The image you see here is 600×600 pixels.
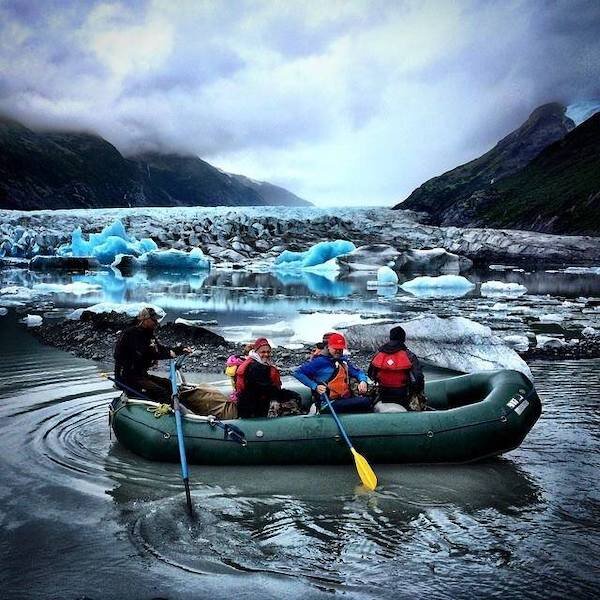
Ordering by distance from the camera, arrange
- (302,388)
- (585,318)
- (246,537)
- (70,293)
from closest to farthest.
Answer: (246,537) < (302,388) < (585,318) < (70,293)

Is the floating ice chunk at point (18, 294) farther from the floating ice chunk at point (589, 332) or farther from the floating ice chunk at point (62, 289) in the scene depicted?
the floating ice chunk at point (589, 332)

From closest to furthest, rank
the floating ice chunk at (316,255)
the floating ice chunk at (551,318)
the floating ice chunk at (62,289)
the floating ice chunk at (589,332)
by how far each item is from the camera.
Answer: the floating ice chunk at (589,332) < the floating ice chunk at (551,318) < the floating ice chunk at (62,289) < the floating ice chunk at (316,255)

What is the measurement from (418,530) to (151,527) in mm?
2112

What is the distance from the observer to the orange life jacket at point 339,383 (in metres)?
6.11

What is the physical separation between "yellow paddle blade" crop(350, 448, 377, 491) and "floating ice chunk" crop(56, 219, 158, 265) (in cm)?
3437

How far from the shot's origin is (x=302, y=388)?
7.27 meters

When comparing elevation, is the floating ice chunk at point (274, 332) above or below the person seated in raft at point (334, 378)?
below

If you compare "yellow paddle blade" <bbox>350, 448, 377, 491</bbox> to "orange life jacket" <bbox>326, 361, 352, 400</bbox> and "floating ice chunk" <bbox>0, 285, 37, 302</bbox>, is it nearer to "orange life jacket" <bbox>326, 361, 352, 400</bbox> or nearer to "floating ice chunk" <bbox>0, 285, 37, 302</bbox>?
"orange life jacket" <bbox>326, 361, 352, 400</bbox>

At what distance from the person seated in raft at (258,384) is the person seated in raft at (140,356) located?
3.66 feet

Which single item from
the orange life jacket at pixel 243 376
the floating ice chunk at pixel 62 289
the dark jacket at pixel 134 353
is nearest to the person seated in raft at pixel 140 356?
the dark jacket at pixel 134 353

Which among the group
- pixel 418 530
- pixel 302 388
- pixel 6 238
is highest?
pixel 6 238

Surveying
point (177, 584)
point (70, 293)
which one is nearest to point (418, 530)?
point (177, 584)

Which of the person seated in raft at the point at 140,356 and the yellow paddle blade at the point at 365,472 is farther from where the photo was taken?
the person seated in raft at the point at 140,356

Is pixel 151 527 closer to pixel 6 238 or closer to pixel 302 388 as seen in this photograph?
pixel 302 388
